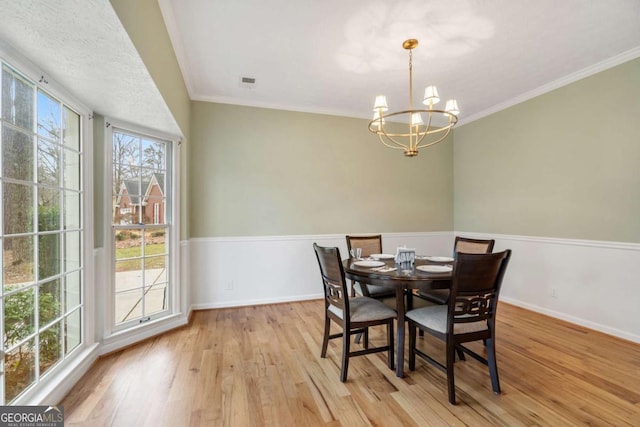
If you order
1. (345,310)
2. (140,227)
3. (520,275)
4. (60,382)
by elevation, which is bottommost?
(60,382)

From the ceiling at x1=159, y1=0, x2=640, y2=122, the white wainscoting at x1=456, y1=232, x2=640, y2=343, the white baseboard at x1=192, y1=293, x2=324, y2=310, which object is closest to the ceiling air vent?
the ceiling at x1=159, y1=0, x2=640, y2=122

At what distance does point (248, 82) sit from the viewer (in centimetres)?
326

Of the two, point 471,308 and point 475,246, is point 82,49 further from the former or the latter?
point 475,246

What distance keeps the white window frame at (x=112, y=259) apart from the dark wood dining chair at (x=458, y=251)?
2.57m

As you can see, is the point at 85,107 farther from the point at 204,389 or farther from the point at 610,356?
the point at 610,356

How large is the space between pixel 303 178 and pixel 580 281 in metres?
3.46

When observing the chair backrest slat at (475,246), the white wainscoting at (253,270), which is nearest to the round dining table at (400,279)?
the chair backrest slat at (475,246)

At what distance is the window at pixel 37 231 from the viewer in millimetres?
1535

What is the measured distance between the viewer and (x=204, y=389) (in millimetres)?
2000

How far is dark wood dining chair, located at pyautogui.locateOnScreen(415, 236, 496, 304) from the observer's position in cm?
259

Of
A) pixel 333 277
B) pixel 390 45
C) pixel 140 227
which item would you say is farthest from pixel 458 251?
pixel 140 227

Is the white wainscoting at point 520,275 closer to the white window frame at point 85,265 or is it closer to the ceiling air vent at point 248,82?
the white window frame at point 85,265

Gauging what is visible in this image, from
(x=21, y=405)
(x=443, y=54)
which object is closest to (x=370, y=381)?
(x=21, y=405)

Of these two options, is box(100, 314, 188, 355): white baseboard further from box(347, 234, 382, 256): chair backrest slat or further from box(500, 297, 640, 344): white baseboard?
box(500, 297, 640, 344): white baseboard
